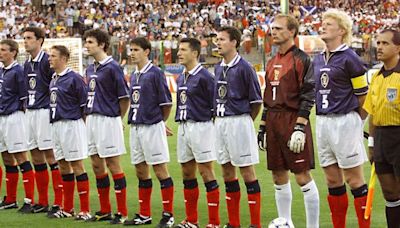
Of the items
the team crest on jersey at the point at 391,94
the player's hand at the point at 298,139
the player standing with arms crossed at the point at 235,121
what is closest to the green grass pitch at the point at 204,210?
the player standing with arms crossed at the point at 235,121

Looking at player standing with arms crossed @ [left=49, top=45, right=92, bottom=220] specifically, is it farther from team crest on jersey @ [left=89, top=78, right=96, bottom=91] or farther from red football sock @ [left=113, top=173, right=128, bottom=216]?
red football sock @ [left=113, top=173, right=128, bottom=216]

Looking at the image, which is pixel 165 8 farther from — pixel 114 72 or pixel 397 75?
pixel 397 75

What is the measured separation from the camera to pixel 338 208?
1010cm

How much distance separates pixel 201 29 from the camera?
41.4m

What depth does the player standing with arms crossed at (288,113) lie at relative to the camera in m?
9.90

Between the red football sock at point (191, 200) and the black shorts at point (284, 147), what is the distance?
165 cm

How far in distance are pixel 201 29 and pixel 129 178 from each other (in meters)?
25.7

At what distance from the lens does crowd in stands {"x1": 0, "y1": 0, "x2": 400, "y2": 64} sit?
127 ft

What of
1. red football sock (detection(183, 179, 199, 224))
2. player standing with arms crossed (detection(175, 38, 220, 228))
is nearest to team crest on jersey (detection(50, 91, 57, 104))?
player standing with arms crossed (detection(175, 38, 220, 228))

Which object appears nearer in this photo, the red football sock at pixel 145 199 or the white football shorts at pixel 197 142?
the white football shorts at pixel 197 142

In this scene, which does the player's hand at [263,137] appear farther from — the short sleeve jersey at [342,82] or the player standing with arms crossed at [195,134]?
the player standing with arms crossed at [195,134]

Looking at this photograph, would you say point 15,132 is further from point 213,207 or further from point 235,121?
point 235,121

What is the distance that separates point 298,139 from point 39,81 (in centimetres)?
476

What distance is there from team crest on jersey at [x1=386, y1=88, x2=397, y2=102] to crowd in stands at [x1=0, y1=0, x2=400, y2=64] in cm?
2513
